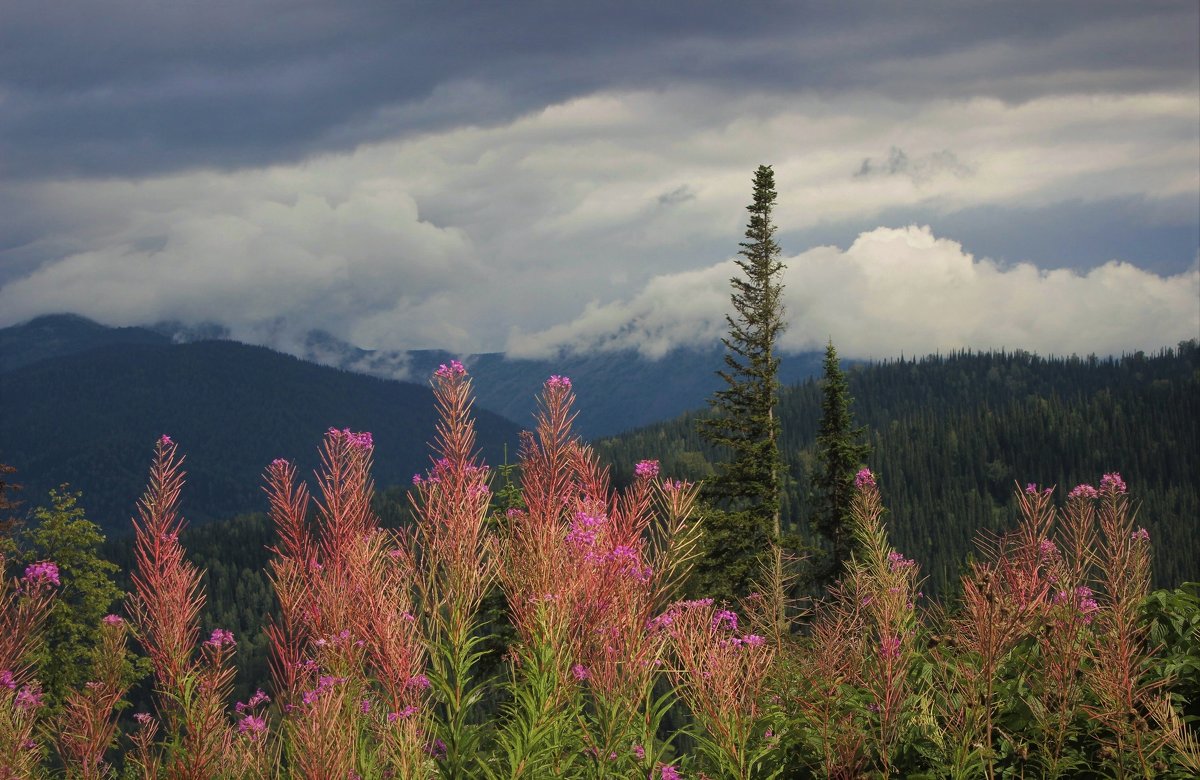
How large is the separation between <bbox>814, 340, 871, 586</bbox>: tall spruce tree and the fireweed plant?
25.2m

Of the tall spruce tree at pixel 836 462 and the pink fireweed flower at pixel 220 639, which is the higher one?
the pink fireweed flower at pixel 220 639

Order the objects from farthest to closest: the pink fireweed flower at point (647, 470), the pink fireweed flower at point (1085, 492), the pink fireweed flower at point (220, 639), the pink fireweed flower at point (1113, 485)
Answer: the pink fireweed flower at point (1085, 492), the pink fireweed flower at point (1113, 485), the pink fireweed flower at point (220, 639), the pink fireweed flower at point (647, 470)

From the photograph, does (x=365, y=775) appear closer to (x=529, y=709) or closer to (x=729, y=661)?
(x=529, y=709)

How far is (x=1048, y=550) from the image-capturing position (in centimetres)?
621

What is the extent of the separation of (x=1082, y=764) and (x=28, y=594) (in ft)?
20.0

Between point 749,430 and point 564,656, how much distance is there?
25.6 meters

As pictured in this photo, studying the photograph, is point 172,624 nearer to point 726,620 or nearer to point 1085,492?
point 726,620

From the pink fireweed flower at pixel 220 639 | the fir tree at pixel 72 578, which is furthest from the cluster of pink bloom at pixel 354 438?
the fir tree at pixel 72 578

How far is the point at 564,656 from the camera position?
4613 mm

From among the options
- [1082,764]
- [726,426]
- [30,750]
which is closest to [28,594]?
[30,750]

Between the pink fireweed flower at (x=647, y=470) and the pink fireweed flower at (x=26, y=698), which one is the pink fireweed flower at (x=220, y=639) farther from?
the pink fireweed flower at (x=647, y=470)

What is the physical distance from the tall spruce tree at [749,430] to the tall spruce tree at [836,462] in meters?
1.80

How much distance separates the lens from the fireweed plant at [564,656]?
15.1 ft

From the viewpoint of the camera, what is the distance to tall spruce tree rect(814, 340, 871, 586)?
1201 inches
